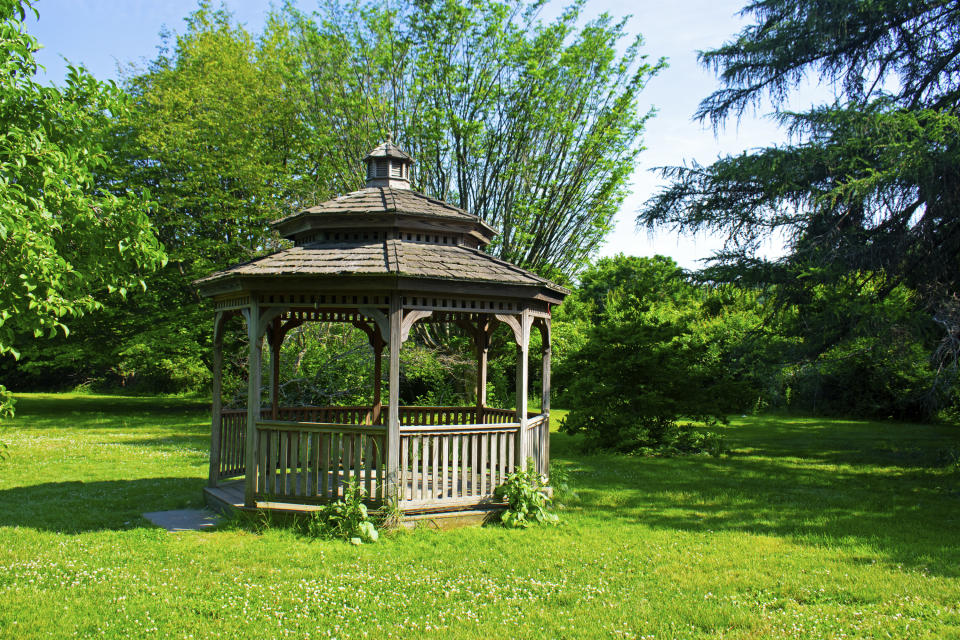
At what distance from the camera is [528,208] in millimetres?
18328

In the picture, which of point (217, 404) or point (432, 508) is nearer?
point (432, 508)

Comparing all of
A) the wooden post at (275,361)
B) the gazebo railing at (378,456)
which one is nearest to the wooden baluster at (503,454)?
the gazebo railing at (378,456)

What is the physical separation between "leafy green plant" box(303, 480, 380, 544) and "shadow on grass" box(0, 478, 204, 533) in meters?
2.25

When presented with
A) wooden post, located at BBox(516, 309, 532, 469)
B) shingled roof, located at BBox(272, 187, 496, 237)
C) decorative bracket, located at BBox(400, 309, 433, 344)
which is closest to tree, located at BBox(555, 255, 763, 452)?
shingled roof, located at BBox(272, 187, 496, 237)

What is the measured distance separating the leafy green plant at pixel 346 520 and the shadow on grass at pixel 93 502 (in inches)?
88.7

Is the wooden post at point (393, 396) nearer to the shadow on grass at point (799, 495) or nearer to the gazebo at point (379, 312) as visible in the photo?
the gazebo at point (379, 312)

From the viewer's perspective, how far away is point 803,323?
1361 cm

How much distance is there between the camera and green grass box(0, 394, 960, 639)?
5.34 metres

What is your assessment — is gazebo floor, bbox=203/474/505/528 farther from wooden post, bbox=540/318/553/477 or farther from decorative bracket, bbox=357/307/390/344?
decorative bracket, bbox=357/307/390/344

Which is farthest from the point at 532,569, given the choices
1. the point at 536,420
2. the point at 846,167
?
the point at 846,167

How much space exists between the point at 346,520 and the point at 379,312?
237 centimetres

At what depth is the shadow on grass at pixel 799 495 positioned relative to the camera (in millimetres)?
8219

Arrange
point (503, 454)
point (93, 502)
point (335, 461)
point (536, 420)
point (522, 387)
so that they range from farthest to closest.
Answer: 1. point (93, 502)
2. point (536, 420)
3. point (522, 387)
4. point (503, 454)
5. point (335, 461)

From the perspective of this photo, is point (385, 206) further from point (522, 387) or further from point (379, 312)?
point (522, 387)
